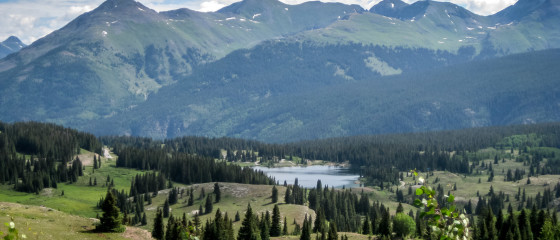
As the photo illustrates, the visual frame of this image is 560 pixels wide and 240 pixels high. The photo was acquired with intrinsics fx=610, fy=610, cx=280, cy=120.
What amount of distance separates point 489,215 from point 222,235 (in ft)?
182

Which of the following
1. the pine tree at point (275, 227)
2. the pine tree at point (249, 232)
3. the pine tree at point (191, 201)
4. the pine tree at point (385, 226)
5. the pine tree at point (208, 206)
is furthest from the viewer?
the pine tree at point (191, 201)

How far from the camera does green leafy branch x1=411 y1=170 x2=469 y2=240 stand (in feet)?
59.6

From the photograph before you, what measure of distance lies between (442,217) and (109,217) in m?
84.1

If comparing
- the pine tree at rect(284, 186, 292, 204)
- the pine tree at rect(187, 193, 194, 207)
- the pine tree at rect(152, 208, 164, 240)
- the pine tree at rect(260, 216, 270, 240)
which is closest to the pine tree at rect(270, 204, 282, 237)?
the pine tree at rect(260, 216, 270, 240)

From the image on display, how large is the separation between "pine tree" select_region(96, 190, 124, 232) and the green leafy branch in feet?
270

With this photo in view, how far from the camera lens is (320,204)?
188m

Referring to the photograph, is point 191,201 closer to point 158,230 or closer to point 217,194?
point 217,194

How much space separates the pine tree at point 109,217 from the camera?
9550 cm

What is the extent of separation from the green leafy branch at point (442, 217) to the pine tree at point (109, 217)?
270 ft

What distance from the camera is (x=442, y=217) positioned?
19.3 metres

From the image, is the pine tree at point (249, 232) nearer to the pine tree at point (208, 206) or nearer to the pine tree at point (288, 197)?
the pine tree at point (208, 206)

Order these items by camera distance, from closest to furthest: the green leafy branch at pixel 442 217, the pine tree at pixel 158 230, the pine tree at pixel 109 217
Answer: the green leafy branch at pixel 442 217
the pine tree at pixel 109 217
the pine tree at pixel 158 230

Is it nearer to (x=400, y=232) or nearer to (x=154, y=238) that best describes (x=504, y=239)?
(x=400, y=232)

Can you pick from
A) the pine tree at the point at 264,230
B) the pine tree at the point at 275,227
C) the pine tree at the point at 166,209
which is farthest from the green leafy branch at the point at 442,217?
the pine tree at the point at 166,209
